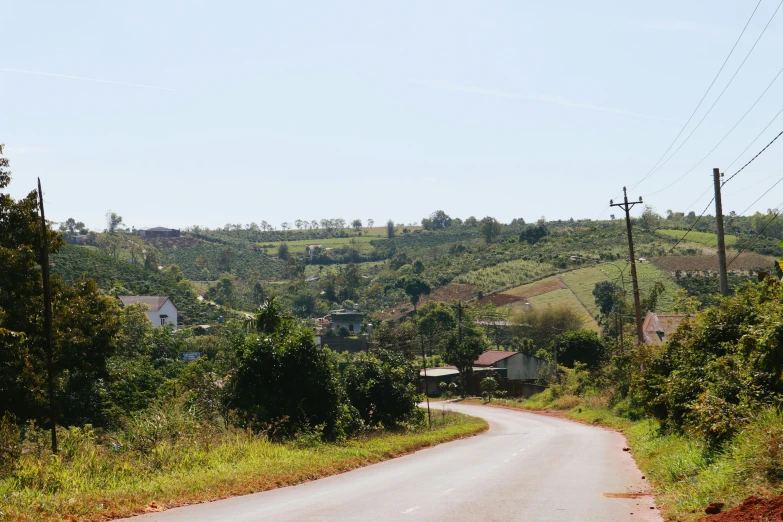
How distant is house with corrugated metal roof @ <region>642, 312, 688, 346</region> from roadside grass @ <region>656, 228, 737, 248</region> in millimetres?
51481

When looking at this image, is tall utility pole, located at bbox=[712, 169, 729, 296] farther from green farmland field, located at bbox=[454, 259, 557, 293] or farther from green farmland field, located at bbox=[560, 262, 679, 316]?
green farmland field, located at bbox=[454, 259, 557, 293]

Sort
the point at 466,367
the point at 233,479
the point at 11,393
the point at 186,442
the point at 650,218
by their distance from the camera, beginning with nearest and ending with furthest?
the point at 233,479 < the point at 186,442 < the point at 11,393 < the point at 466,367 < the point at 650,218

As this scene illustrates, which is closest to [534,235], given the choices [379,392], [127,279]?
[127,279]

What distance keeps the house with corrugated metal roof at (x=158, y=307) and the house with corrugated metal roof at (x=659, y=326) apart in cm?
5847

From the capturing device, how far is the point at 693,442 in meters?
18.2

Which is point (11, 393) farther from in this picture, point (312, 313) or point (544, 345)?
point (312, 313)

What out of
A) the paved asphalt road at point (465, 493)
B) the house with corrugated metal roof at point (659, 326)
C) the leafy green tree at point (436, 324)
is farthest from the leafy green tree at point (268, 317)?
the leafy green tree at point (436, 324)

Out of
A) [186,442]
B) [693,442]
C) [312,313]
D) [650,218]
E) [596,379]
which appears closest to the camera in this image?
[186,442]

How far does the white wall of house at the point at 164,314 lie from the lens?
9575cm

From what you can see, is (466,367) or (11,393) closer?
(11,393)

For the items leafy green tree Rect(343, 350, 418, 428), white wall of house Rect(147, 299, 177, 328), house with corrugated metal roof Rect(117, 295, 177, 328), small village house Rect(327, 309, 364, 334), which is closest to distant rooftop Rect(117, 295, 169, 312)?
house with corrugated metal roof Rect(117, 295, 177, 328)

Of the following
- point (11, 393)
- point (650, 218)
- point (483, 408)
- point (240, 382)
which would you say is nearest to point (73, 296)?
point (11, 393)

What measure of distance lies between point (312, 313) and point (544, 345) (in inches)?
2550

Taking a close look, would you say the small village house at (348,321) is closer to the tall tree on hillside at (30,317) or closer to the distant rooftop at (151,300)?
the distant rooftop at (151,300)
